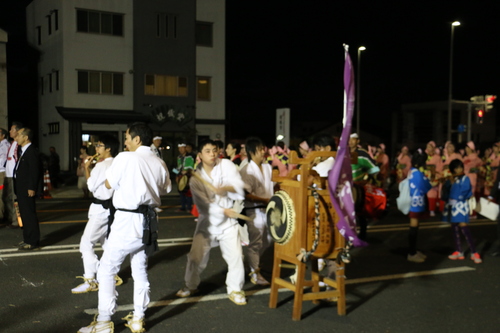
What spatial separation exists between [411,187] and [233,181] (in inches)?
132

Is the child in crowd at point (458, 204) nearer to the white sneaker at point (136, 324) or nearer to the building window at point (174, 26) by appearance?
the white sneaker at point (136, 324)

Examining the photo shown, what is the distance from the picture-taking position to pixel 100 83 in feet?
96.1

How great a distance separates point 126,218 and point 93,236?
1.78m

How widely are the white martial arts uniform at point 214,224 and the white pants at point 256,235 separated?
0.80 m

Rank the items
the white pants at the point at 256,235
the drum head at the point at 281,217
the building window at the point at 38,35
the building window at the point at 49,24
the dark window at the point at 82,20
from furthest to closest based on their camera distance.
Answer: the building window at the point at 38,35
the building window at the point at 49,24
the dark window at the point at 82,20
the white pants at the point at 256,235
the drum head at the point at 281,217

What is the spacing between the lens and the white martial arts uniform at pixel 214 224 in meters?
5.75

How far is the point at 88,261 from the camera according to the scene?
20.0 ft

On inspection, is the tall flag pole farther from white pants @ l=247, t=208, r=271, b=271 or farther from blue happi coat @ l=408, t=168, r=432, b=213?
blue happi coat @ l=408, t=168, r=432, b=213

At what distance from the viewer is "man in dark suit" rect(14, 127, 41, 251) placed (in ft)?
26.7

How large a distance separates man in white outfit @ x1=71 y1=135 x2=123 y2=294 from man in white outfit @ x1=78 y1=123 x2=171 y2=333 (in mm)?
1070

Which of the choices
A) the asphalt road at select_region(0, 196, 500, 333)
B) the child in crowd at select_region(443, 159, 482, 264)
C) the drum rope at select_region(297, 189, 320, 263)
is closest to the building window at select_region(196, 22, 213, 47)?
the asphalt road at select_region(0, 196, 500, 333)

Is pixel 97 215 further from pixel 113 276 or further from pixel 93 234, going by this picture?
pixel 113 276

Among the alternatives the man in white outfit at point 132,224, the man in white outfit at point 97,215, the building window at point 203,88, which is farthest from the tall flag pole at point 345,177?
the building window at point 203,88

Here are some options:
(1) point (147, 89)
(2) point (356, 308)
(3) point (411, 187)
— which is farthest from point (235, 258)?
(1) point (147, 89)
